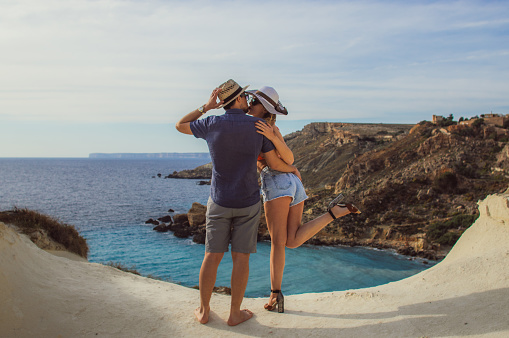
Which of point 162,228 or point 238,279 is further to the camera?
point 162,228

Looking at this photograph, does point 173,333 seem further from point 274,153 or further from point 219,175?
point 274,153

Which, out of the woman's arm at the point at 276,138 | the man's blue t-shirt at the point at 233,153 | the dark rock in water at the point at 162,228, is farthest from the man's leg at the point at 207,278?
the dark rock in water at the point at 162,228

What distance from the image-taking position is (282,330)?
396 centimetres

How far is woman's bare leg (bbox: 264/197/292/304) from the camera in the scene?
438cm

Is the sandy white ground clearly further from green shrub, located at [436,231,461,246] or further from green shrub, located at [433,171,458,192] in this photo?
green shrub, located at [433,171,458,192]

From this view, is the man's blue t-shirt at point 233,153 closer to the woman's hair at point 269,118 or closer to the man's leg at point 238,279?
the woman's hair at point 269,118

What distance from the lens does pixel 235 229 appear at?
402cm

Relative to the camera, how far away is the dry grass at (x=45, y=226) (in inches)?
384

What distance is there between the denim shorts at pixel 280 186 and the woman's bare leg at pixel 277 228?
0.22 ft

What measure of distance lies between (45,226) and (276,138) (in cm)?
862

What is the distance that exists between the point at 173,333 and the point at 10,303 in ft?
5.39

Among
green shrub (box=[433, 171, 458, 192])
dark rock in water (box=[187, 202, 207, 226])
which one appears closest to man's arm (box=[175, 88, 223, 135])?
green shrub (box=[433, 171, 458, 192])

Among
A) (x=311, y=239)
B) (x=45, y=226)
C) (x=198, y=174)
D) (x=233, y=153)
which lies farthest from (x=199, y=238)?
(x=198, y=174)

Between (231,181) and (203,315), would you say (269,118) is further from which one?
(203,315)
